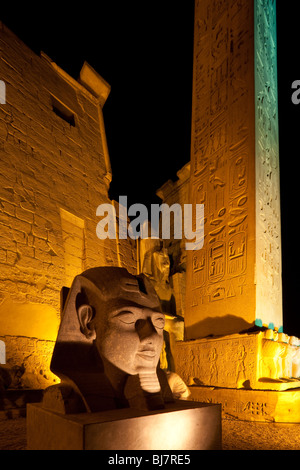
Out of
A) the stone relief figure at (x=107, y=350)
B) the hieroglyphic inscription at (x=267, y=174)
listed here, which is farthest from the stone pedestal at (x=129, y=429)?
the hieroglyphic inscription at (x=267, y=174)

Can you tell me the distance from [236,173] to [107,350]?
12.6 feet

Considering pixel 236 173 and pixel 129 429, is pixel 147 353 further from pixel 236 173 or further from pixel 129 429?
pixel 236 173

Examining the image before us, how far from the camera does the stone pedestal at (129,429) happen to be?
71.9 inches

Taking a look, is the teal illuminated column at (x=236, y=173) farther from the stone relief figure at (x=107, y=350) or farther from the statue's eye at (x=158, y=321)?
the stone relief figure at (x=107, y=350)

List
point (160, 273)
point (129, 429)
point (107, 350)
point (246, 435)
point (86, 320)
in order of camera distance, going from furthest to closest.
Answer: point (160, 273) < point (246, 435) < point (86, 320) < point (107, 350) < point (129, 429)

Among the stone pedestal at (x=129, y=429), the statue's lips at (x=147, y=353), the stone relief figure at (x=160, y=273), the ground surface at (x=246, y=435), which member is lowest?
the ground surface at (x=246, y=435)

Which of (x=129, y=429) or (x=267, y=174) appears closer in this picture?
(x=129, y=429)

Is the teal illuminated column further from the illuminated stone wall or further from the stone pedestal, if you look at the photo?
the illuminated stone wall

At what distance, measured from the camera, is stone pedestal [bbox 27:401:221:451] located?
1.83 meters

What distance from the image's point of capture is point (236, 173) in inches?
210

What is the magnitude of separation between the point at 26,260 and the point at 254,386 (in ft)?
14.4

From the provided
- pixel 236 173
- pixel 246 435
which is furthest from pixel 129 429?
pixel 236 173

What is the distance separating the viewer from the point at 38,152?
7.48m

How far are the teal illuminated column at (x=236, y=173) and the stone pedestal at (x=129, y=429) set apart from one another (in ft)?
8.36
